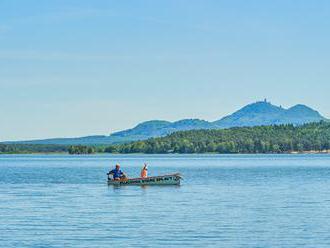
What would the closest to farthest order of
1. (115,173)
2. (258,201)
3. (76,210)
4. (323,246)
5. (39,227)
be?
(323,246) < (39,227) < (76,210) < (258,201) < (115,173)

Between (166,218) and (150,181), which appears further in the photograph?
(150,181)

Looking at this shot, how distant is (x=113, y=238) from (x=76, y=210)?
14153 mm

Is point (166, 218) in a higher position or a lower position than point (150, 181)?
lower

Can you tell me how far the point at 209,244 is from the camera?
3941cm

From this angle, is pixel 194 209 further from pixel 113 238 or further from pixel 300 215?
pixel 113 238

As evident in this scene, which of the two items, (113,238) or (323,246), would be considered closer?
(323,246)

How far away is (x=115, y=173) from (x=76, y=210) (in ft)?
101

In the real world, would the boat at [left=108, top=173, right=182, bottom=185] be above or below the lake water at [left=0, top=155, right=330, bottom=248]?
above

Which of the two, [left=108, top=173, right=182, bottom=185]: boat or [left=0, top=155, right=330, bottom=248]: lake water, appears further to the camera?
[left=108, top=173, right=182, bottom=185]: boat

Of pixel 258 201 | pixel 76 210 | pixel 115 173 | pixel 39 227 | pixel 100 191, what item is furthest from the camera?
pixel 115 173

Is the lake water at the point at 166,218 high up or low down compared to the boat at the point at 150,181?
down

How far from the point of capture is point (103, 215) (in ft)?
171

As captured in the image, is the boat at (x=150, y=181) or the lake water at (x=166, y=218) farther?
the boat at (x=150, y=181)

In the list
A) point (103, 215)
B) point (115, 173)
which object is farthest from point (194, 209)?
point (115, 173)
